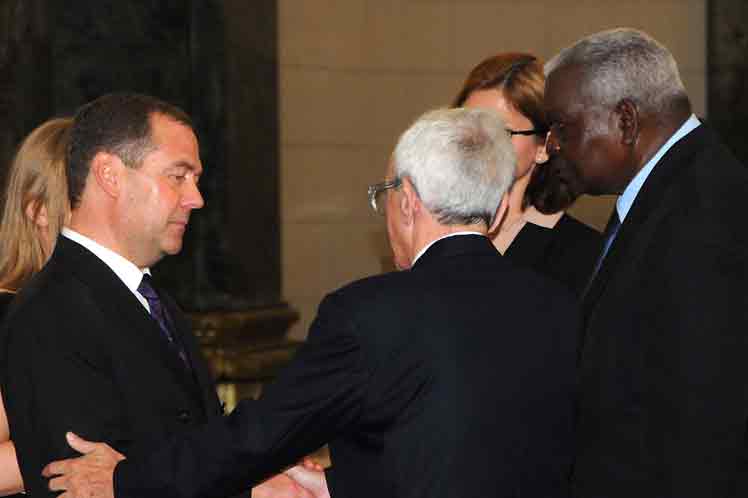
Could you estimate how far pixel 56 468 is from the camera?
2.33 m

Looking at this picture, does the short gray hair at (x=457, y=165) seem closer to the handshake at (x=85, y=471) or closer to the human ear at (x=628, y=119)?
the human ear at (x=628, y=119)

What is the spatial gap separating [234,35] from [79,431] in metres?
3.35

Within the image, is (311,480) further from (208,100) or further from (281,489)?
(208,100)

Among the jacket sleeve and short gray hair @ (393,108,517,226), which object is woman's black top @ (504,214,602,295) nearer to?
short gray hair @ (393,108,517,226)

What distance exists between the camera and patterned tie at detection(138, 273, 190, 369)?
8.75 feet

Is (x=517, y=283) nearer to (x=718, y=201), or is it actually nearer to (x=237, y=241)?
(x=718, y=201)

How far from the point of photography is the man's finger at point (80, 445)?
7.55ft

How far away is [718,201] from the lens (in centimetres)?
231

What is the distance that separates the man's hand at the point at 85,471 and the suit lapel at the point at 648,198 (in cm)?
101

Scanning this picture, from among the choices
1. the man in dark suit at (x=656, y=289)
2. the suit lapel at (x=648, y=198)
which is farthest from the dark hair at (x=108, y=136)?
the suit lapel at (x=648, y=198)

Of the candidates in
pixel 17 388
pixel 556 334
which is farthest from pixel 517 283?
pixel 17 388

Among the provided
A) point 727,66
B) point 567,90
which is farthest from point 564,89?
point 727,66

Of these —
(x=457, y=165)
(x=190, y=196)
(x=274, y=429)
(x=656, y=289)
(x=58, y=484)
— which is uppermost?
(x=457, y=165)

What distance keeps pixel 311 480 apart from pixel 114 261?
27.3 inches
